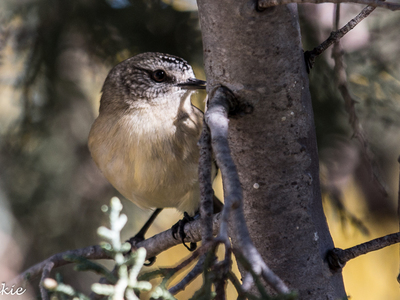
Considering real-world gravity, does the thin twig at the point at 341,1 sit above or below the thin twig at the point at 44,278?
above

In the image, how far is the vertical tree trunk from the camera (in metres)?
1.21

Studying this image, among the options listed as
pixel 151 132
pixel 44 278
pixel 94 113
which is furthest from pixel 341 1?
pixel 94 113

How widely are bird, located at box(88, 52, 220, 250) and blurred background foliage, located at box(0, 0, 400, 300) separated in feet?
0.62

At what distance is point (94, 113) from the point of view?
3090mm

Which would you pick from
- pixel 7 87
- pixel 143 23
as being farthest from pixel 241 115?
pixel 7 87

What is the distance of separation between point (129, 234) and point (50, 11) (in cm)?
163

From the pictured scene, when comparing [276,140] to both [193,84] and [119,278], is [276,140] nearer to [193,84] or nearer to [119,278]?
[119,278]

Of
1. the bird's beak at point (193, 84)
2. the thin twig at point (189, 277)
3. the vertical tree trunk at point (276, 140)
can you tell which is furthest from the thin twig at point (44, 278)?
the bird's beak at point (193, 84)

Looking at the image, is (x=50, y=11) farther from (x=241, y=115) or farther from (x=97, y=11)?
(x=241, y=115)

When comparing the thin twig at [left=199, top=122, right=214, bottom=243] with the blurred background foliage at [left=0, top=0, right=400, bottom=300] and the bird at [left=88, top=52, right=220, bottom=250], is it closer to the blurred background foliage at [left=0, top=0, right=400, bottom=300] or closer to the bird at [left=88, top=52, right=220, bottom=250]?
the bird at [left=88, top=52, right=220, bottom=250]

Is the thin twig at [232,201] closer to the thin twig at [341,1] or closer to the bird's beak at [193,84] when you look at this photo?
the thin twig at [341,1]

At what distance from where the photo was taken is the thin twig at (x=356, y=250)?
1238 millimetres

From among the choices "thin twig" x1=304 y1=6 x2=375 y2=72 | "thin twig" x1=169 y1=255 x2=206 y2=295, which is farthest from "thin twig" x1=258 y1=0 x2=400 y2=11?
"thin twig" x1=169 y1=255 x2=206 y2=295

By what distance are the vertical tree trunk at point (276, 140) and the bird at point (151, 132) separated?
1043 millimetres
